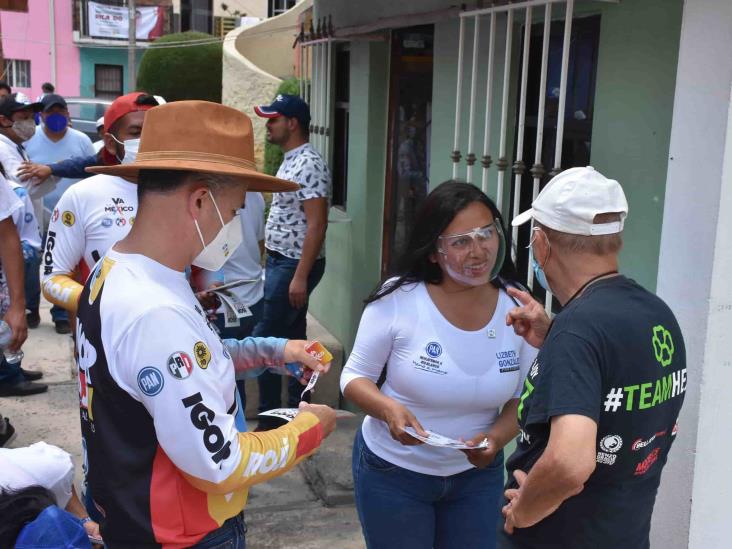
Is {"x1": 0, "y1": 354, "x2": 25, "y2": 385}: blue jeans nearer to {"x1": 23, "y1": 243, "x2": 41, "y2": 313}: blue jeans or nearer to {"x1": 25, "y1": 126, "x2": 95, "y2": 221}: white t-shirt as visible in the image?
{"x1": 23, "y1": 243, "x2": 41, "y2": 313}: blue jeans

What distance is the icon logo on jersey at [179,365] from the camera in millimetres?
1769

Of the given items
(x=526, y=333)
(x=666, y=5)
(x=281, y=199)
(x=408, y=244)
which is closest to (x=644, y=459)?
(x=526, y=333)

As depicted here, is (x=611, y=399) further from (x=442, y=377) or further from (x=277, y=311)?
(x=277, y=311)

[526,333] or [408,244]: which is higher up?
[408,244]

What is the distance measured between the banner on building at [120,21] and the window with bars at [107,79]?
1.22m

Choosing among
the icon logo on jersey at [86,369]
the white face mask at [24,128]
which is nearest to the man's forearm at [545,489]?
the icon logo on jersey at [86,369]

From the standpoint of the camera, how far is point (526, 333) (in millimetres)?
2463

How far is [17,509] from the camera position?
8.71 ft

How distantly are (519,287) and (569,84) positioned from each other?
1.18 m

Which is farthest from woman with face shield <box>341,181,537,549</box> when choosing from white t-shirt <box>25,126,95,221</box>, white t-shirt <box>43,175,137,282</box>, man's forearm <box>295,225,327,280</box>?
white t-shirt <box>25,126,95,221</box>

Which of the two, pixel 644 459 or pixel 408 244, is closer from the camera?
pixel 644 459

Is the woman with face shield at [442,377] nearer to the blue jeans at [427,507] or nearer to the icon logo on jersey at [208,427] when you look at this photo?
the blue jeans at [427,507]

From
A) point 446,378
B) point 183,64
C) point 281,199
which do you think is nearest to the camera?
point 446,378

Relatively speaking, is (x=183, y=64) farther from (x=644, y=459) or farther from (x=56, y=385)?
(x=644, y=459)
